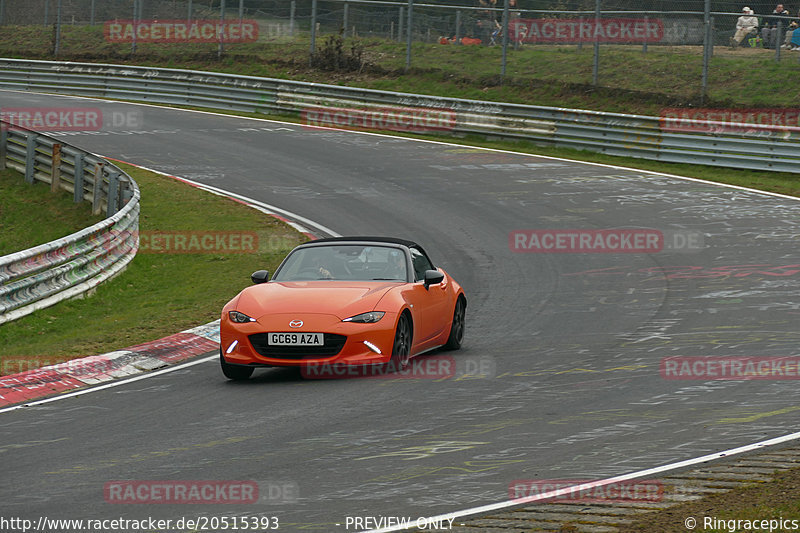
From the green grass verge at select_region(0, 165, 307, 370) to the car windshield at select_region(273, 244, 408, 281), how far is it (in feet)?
6.83

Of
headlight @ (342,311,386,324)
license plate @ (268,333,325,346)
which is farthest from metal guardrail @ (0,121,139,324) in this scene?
headlight @ (342,311,386,324)

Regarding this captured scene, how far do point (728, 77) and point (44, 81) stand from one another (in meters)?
24.8

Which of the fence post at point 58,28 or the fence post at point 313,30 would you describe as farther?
the fence post at point 58,28

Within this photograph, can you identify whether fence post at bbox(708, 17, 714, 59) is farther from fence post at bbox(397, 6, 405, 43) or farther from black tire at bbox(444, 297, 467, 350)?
black tire at bbox(444, 297, 467, 350)

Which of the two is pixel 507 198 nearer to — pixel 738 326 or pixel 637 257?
pixel 637 257

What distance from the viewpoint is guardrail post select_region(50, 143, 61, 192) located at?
76.9 ft

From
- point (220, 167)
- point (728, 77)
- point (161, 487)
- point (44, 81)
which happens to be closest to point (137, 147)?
point (220, 167)

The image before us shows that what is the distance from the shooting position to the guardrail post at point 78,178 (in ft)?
73.4

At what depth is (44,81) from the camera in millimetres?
41562

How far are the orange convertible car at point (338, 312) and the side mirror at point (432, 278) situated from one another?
0.01m

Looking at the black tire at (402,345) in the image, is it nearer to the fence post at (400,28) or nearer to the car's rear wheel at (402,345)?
the car's rear wheel at (402,345)

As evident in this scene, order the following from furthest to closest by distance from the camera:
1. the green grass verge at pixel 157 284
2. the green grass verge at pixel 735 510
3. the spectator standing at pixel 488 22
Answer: the spectator standing at pixel 488 22 < the green grass verge at pixel 157 284 < the green grass verge at pixel 735 510

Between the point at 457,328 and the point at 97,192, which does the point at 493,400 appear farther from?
the point at 97,192

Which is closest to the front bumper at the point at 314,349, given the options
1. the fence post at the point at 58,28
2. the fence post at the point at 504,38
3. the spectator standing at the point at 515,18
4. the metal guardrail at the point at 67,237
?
the metal guardrail at the point at 67,237
